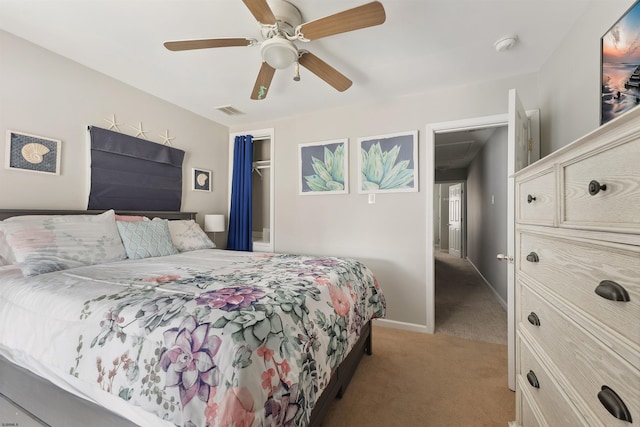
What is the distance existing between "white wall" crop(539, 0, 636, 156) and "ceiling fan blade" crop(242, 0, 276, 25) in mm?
1699

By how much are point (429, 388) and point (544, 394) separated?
92cm

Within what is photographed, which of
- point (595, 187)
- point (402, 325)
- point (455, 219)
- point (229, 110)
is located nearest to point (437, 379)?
point (402, 325)

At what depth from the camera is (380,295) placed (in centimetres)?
209

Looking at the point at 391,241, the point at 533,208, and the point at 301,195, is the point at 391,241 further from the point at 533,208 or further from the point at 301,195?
the point at 533,208

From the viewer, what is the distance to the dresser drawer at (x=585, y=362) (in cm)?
57

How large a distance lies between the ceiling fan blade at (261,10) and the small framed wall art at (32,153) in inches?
78.0

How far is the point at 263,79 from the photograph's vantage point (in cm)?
192

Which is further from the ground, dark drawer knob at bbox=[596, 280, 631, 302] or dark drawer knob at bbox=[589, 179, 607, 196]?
dark drawer knob at bbox=[589, 179, 607, 196]

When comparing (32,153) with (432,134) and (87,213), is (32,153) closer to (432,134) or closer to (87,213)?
(87,213)

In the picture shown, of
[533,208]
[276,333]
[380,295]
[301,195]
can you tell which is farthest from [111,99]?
[533,208]

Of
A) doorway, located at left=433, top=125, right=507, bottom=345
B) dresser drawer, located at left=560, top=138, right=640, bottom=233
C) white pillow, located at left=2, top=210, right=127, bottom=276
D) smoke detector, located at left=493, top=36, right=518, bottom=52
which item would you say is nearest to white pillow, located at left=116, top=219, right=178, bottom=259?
white pillow, located at left=2, top=210, right=127, bottom=276

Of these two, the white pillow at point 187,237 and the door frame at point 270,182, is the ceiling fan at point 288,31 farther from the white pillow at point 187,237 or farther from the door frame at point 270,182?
the white pillow at point 187,237

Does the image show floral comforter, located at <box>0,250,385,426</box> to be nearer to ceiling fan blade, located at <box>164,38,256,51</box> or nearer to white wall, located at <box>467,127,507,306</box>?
ceiling fan blade, located at <box>164,38,256,51</box>

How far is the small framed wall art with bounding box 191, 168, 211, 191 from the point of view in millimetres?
3223
